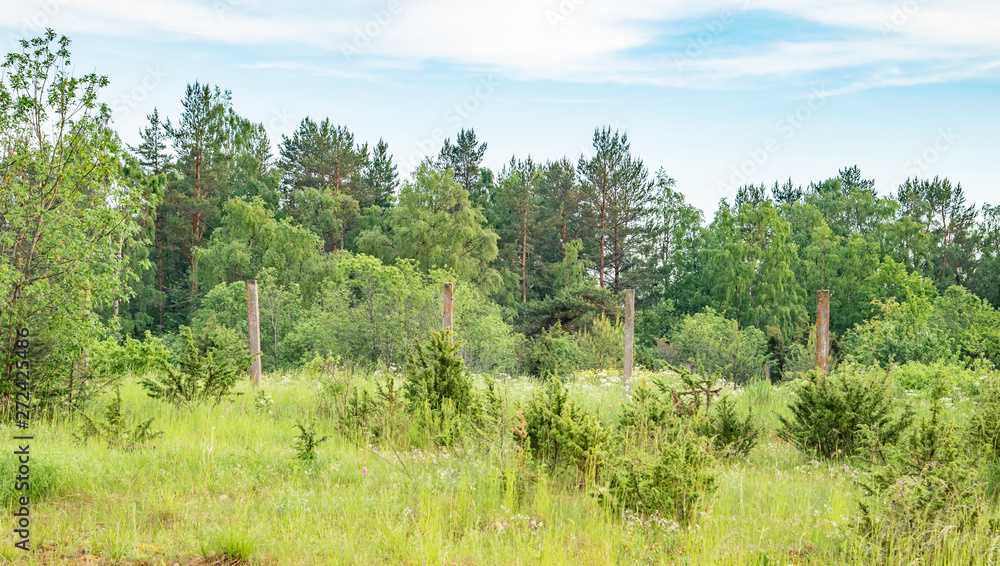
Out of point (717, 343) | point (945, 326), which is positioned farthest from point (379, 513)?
point (945, 326)

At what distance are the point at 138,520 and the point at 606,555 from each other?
3.21 meters

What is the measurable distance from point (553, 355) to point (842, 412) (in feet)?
56.0

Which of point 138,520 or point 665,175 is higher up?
point 665,175

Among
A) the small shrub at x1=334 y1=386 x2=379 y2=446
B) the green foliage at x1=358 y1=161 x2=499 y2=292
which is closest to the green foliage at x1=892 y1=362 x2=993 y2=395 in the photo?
the small shrub at x1=334 y1=386 x2=379 y2=446

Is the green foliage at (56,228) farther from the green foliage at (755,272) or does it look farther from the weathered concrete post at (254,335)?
the green foliage at (755,272)

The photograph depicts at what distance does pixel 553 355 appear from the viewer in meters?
24.4

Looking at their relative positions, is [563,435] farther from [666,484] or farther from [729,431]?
[729,431]

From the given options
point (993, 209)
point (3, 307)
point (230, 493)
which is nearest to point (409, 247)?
point (3, 307)

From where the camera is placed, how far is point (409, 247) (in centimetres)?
3928

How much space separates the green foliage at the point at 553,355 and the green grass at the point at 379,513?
12.7 metres

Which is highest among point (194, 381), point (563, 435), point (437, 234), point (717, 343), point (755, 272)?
point (437, 234)

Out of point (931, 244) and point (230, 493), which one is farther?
point (931, 244)

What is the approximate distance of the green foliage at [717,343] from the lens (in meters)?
30.5

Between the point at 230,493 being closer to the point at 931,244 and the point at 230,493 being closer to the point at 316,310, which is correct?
the point at 316,310
